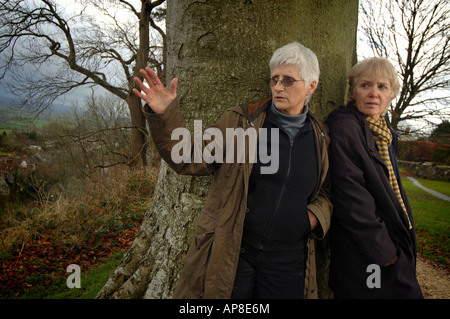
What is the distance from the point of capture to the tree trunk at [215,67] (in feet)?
6.45

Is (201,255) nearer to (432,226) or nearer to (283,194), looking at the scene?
(283,194)

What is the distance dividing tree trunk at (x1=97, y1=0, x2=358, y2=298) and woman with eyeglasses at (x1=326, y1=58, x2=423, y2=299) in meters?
0.42

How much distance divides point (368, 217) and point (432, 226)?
27.7 ft

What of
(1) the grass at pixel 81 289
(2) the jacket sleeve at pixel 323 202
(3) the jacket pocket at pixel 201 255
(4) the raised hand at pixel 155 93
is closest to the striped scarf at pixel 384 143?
(2) the jacket sleeve at pixel 323 202

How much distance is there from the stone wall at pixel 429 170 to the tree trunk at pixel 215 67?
822 inches

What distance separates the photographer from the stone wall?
17.5m

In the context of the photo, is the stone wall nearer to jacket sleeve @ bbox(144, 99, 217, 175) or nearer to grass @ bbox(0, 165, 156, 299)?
grass @ bbox(0, 165, 156, 299)

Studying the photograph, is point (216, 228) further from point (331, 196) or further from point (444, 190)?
point (444, 190)

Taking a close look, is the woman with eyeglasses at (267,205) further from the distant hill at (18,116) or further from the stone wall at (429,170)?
the stone wall at (429,170)

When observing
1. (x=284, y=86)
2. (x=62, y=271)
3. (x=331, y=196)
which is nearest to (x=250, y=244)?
(x=331, y=196)

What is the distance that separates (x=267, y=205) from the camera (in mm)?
1545

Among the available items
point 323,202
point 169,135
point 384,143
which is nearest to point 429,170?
point 384,143

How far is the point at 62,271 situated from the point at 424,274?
712cm

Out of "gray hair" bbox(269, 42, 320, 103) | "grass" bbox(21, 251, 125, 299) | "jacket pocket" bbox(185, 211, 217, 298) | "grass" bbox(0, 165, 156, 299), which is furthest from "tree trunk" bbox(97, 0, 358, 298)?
"grass" bbox(0, 165, 156, 299)
